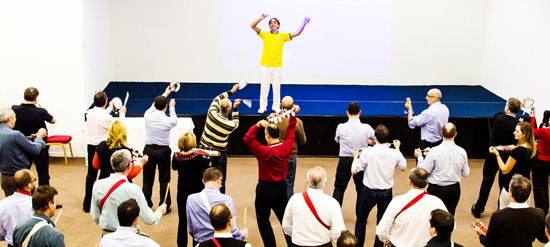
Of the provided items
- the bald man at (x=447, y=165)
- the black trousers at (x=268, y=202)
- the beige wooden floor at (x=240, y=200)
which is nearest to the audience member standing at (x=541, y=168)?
the beige wooden floor at (x=240, y=200)

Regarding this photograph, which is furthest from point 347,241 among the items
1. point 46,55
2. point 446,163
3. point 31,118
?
point 46,55

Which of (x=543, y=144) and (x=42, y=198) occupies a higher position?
(x=543, y=144)

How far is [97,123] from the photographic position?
631 centimetres

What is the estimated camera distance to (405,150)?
8789mm

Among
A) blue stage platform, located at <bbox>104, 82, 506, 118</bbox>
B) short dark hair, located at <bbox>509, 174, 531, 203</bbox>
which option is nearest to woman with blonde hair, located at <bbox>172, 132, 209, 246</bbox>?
short dark hair, located at <bbox>509, 174, 531, 203</bbox>

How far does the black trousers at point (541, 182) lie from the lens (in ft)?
20.2

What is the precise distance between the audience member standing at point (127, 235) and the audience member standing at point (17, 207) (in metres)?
1.00

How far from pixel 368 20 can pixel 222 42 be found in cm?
291

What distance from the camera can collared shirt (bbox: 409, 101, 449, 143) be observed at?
22.0 feet

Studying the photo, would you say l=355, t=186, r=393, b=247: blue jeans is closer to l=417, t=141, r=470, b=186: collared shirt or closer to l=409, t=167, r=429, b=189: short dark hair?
l=417, t=141, r=470, b=186: collared shirt

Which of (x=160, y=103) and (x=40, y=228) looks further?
(x=160, y=103)

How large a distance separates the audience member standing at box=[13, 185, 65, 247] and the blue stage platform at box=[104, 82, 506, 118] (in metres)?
4.89

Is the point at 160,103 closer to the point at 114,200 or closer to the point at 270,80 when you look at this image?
the point at 114,200

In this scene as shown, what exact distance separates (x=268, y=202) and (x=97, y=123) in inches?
97.6
